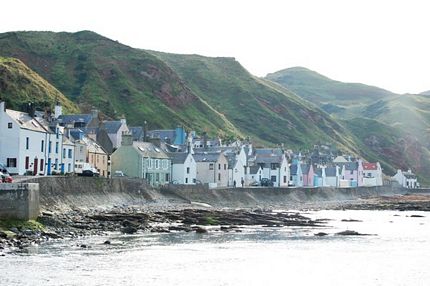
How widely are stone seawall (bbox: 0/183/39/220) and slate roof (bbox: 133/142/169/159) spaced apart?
4363 cm

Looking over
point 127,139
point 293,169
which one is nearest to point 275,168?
point 293,169

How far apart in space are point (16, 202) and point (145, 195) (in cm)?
3337

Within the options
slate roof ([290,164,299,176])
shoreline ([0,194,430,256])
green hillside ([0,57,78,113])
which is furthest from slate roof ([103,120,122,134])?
slate roof ([290,164,299,176])

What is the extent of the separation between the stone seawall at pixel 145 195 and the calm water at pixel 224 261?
11234mm

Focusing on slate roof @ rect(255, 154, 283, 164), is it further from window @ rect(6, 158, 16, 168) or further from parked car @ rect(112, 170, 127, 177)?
window @ rect(6, 158, 16, 168)

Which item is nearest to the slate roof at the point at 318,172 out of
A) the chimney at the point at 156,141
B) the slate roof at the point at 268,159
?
the slate roof at the point at 268,159

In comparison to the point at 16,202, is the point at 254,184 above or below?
above

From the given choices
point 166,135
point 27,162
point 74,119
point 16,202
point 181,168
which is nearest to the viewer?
point 16,202

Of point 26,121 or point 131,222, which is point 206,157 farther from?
point 131,222

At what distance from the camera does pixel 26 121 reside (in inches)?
3046

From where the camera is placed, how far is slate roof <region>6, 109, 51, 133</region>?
75250 millimetres

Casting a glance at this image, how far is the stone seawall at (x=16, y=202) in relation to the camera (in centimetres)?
5538

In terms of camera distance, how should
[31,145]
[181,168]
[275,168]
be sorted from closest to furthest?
[31,145]
[181,168]
[275,168]

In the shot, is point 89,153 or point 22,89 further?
point 22,89
